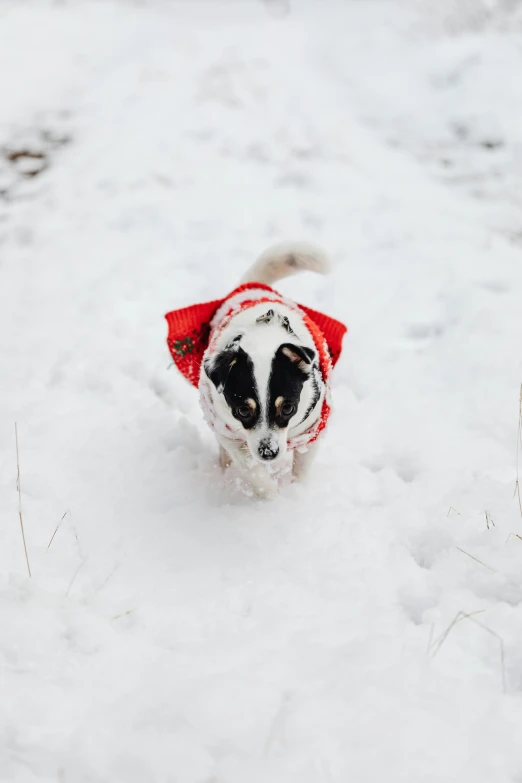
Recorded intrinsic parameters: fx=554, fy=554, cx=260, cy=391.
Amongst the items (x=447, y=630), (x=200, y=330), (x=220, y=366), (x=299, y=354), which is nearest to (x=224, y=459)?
(x=200, y=330)

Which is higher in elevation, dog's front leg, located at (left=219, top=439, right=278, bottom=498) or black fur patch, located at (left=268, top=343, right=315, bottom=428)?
black fur patch, located at (left=268, top=343, right=315, bottom=428)

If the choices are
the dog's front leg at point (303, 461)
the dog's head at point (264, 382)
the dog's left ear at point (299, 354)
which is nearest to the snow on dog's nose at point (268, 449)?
the dog's head at point (264, 382)

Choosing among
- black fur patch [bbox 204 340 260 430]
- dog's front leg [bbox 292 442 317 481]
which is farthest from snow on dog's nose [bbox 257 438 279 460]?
dog's front leg [bbox 292 442 317 481]

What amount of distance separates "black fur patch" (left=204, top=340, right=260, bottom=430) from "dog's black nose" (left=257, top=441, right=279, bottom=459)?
0.34ft

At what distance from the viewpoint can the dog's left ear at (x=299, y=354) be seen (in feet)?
7.49

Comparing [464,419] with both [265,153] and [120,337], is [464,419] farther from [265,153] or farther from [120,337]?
[265,153]

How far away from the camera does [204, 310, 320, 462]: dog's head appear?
90.4 inches

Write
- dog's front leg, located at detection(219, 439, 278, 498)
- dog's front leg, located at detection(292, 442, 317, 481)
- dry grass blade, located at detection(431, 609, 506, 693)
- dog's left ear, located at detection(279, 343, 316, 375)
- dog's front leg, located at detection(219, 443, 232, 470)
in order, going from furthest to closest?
dog's front leg, located at detection(219, 443, 232, 470)
dog's front leg, located at detection(292, 442, 317, 481)
dog's front leg, located at detection(219, 439, 278, 498)
dog's left ear, located at detection(279, 343, 316, 375)
dry grass blade, located at detection(431, 609, 506, 693)

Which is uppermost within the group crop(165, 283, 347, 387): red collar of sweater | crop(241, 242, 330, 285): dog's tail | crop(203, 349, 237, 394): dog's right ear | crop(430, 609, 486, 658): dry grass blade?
crop(241, 242, 330, 285): dog's tail

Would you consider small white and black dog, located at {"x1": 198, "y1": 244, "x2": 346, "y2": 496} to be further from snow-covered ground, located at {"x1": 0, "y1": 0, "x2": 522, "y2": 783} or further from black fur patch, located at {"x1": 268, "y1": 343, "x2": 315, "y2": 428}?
snow-covered ground, located at {"x1": 0, "y1": 0, "x2": 522, "y2": 783}

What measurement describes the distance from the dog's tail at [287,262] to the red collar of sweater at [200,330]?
148mm

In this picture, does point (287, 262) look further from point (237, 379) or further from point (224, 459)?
point (224, 459)

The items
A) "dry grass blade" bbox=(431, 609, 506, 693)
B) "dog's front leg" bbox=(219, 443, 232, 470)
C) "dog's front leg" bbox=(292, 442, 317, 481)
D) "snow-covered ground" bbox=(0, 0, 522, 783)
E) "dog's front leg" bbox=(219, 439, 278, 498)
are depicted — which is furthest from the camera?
"dog's front leg" bbox=(219, 443, 232, 470)

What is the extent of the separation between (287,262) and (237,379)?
90 centimetres
